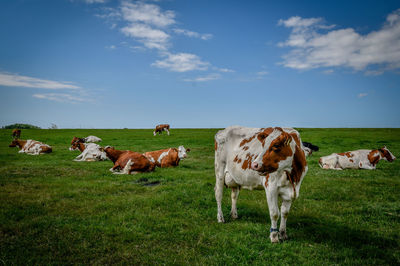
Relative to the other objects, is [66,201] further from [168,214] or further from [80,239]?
[168,214]

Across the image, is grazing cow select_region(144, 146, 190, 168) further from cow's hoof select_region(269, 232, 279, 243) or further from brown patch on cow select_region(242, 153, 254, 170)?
cow's hoof select_region(269, 232, 279, 243)

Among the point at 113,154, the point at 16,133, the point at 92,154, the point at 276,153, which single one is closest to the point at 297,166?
the point at 276,153

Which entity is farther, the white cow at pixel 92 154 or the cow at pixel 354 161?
the white cow at pixel 92 154

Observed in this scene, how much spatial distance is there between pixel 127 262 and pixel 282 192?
323cm

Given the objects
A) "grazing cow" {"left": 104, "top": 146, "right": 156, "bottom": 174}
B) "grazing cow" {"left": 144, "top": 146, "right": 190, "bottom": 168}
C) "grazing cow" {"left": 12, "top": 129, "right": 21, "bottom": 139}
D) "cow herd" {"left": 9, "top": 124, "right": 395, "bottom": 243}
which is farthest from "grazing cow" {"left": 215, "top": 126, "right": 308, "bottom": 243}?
"grazing cow" {"left": 12, "top": 129, "right": 21, "bottom": 139}

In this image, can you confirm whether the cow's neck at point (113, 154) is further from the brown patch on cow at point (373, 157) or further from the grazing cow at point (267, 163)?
the brown patch on cow at point (373, 157)

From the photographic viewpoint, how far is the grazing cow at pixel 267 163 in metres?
4.84

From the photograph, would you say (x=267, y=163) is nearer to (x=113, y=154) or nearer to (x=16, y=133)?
(x=113, y=154)

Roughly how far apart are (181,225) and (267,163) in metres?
2.69

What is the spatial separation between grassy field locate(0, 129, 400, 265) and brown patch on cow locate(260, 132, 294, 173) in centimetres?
161

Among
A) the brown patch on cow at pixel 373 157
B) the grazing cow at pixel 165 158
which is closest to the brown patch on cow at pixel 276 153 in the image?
the grazing cow at pixel 165 158

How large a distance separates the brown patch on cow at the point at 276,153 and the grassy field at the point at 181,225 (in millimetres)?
1613

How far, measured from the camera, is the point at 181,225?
6.01 metres

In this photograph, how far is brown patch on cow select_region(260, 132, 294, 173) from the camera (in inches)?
187
